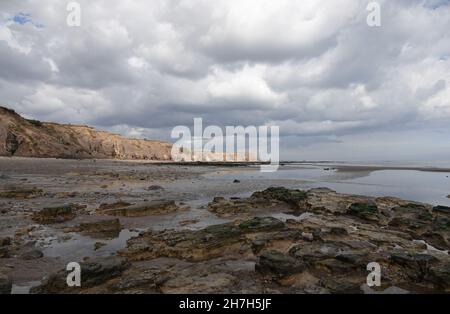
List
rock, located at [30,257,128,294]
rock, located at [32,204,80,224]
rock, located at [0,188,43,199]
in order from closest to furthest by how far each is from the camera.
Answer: rock, located at [30,257,128,294] < rock, located at [32,204,80,224] < rock, located at [0,188,43,199]

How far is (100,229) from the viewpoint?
520 inches

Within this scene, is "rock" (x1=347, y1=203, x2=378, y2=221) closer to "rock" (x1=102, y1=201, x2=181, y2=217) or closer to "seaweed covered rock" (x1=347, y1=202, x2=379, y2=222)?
"seaweed covered rock" (x1=347, y1=202, x2=379, y2=222)

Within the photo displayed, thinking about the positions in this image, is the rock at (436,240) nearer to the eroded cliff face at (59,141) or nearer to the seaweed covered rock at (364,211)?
the seaweed covered rock at (364,211)

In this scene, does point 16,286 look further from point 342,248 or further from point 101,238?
point 342,248

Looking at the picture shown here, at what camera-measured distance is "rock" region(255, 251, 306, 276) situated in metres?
8.36

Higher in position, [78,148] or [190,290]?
[78,148]

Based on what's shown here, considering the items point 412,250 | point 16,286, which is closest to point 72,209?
point 16,286

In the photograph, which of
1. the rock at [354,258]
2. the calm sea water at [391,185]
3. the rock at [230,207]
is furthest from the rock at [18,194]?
the calm sea water at [391,185]

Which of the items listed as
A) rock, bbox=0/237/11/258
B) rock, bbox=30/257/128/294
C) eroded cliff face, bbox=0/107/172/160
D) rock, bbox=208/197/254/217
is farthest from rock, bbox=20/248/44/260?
eroded cliff face, bbox=0/107/172/160

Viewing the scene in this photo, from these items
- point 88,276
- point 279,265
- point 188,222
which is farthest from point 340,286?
point 188,222

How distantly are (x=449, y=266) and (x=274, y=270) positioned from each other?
510cm

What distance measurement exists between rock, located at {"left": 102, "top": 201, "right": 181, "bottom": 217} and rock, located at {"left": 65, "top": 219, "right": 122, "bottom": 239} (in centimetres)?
265

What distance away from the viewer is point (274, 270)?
332 inches

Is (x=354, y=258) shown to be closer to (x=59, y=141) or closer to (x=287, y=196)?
(x=287, y=196)
